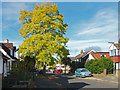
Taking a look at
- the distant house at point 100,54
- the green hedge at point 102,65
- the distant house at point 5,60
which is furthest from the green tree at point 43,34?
the distant house at point 100,54

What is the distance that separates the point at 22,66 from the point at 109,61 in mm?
21661

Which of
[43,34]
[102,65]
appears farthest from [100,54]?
[43,34]

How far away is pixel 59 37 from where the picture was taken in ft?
94.6

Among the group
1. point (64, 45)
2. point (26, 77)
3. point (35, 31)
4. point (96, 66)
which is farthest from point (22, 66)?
point (96, 66)

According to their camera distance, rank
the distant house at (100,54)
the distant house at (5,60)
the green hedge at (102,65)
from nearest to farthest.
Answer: the distant house at (5,60) < the green hedge at (102,65) < the distant house at (100,54)

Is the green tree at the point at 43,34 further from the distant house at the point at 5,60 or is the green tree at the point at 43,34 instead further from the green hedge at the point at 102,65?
the green hedge at the point at 102,65

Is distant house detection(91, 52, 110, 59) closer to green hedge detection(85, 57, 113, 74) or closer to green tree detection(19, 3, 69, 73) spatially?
green hedge detection(85, 57, 113, 74)

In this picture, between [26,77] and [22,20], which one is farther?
[22,20]

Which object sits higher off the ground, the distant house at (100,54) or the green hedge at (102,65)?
the distant house at (100,54)

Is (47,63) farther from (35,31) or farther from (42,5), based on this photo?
(42,5)

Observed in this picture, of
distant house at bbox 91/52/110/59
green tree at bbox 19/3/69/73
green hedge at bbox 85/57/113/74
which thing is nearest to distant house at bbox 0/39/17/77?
green tree at bbox 19/3/69/73

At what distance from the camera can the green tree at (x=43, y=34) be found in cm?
2688

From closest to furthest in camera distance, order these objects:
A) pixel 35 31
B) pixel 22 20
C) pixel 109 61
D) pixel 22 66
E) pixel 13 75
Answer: pixel 13 75, pixel 22 66, pixel 35 31, pixel 22 20, pixel 109 61

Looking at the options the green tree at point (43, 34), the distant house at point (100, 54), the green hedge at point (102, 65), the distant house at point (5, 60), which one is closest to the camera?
the distant house at point (5, 60)
